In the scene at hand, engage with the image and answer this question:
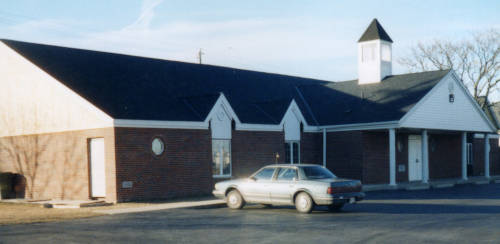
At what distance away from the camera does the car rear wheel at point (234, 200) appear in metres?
18.0

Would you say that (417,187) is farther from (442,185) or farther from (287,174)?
(287,174)

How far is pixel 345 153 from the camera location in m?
28.6

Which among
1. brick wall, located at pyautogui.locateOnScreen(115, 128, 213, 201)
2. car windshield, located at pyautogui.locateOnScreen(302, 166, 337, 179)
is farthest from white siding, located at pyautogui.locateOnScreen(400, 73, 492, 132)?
car windshield, located at pyautogui.locateOnScreen(302, 166, 337, 179)

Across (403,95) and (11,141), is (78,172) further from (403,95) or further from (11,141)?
(403,95)

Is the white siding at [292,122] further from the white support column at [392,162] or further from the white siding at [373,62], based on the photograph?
the white siding at [373,62]

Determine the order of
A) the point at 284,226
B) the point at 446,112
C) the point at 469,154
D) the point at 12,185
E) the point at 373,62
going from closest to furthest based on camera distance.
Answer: the point at 284,226
the point at 12,185
the point at 446,112
the point at 373,62
the point at 469,154

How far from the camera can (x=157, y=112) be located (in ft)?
75.3

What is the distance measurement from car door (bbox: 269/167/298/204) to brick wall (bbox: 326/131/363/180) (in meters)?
11.5

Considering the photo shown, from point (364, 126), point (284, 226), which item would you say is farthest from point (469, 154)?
point (284, 226)

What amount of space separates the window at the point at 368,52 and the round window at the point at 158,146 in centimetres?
1508

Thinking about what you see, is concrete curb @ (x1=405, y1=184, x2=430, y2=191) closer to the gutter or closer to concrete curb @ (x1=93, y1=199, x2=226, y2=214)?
the gutter

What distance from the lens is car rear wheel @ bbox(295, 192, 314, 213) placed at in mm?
16312

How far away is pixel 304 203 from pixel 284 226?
3117 mm

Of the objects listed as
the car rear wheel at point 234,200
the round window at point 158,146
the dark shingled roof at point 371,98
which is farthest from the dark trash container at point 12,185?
the dark shingled roof at point 371,98
